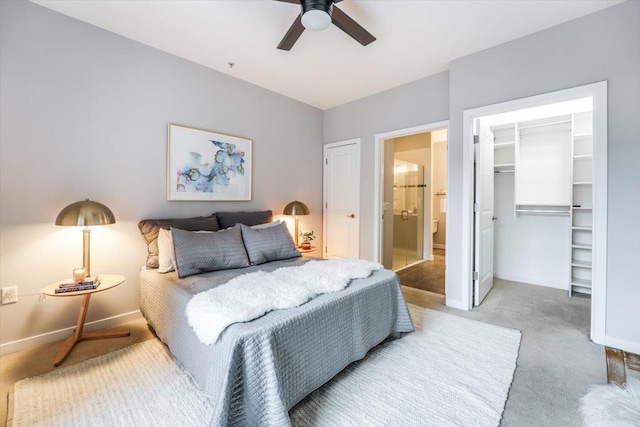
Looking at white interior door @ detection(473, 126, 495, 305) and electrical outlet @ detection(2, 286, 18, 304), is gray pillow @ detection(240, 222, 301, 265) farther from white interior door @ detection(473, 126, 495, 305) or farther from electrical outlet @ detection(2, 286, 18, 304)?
white interior door @ detection(473, 126, 495, 305)

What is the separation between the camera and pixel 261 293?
1633 mm

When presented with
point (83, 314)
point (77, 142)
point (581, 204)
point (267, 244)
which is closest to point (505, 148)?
point (581, 204)

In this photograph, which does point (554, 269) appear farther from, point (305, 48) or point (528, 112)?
point (305, 48)

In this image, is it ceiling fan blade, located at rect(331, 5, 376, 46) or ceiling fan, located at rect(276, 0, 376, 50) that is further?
ceiling fan blade, located at rect(331, 5, 376, 46)

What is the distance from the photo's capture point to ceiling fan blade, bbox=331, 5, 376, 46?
1830mm

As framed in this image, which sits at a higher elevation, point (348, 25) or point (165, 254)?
point (348, 25)

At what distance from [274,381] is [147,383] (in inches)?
39.0

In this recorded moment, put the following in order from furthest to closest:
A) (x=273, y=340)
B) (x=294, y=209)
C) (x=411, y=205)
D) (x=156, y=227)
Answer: (x=411, y=205) → (x=294, y=209) → (x=156, y=227) → (x=273, y=340)

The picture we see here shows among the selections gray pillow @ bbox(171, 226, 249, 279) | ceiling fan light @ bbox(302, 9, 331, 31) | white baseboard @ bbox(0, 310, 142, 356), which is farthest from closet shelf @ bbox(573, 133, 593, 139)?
white baseboard @ bbox(0, 310, 142, 356)

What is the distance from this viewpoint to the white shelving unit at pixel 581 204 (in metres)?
3.30

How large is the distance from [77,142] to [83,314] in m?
1.39

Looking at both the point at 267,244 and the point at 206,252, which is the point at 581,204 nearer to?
the point at 267,244

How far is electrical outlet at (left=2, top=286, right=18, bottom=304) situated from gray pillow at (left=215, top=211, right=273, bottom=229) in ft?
5.19

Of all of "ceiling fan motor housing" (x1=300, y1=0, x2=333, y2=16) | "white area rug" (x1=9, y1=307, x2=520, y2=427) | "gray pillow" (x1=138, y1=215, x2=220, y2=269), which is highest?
"ceiling fan motor housing" (x1=300, y1=0, x2=333, y2=16)
